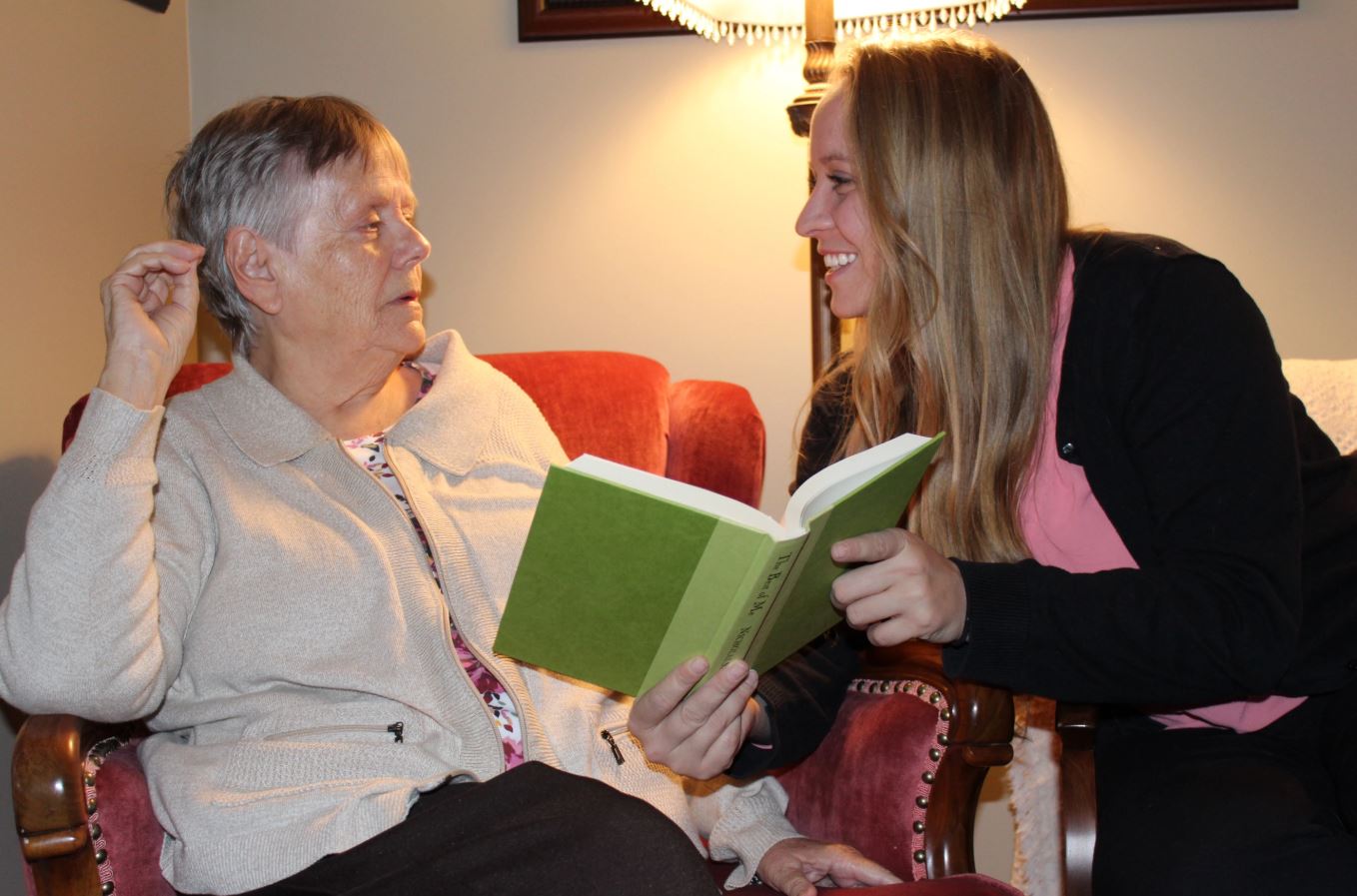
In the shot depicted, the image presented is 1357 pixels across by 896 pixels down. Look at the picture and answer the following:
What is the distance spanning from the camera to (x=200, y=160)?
1.73 meters

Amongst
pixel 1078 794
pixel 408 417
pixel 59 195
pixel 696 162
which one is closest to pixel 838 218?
pixel 408 417

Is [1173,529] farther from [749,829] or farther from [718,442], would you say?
[718,442]

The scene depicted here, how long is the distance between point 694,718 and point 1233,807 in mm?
569

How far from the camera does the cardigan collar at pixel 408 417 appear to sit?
1.64 meters

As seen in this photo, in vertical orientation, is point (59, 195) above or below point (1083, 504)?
above

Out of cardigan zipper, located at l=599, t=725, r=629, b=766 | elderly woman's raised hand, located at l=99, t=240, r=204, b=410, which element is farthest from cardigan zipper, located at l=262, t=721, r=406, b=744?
elderly woman's raised hand, located at l=99, t=240, r=204, b=410

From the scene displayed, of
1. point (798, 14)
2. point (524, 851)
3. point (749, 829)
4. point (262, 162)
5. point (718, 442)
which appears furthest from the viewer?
point (798, 14)

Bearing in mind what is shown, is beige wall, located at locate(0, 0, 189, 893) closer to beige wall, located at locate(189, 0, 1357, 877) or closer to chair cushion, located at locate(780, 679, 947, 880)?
beige wall, located at locate(189, 0, 1357, 877)

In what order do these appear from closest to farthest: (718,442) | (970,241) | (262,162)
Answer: (970,241) < (262,162) < (718,442)

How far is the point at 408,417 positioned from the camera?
1729 mm

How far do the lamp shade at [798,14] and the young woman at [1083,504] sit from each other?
58 cm

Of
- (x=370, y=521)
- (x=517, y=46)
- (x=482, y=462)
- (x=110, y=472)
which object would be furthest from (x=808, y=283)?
(x=110, y=472)

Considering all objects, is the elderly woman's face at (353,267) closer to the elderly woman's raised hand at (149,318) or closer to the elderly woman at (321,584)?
the elderly woman at (321,584)

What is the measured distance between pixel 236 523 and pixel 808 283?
1317 mm
